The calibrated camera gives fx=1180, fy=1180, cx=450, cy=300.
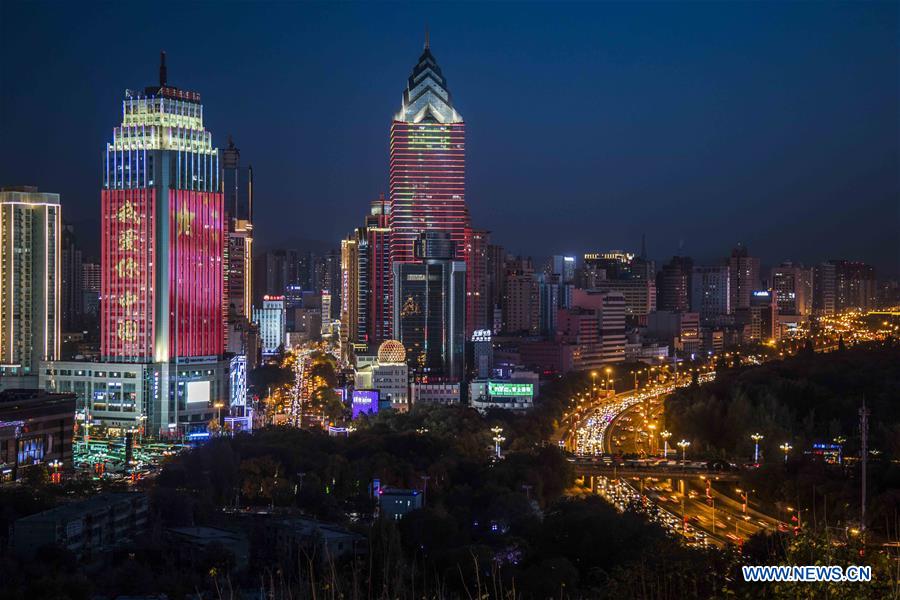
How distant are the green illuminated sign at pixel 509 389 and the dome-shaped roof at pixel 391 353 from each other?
7.09 feet

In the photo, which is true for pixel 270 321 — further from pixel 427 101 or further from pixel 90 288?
pixel 427 101

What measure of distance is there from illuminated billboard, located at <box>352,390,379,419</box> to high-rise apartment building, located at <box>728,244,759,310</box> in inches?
1476

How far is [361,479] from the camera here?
47.1ft

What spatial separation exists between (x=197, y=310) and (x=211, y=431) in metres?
2.59

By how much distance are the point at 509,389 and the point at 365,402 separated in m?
3.15

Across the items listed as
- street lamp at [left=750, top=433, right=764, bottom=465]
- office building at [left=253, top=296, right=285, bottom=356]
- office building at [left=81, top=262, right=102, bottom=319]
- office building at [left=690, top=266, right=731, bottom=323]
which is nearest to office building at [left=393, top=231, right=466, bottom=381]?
street lamp at [left=750, top=433, right=764, bottom=465]

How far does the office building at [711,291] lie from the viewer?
56938 mm

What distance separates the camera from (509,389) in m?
24.0

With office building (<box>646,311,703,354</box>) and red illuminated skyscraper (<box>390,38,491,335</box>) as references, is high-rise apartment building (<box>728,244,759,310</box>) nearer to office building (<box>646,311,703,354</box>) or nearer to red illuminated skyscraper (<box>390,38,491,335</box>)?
office building (<box>646,311,703,354</box>)

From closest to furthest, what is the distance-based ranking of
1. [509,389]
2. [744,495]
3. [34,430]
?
[744,495] → [34,430] → [509,389]

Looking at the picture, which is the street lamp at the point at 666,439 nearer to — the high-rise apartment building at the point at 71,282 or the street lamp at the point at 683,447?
the street lamp at the point at 683,447

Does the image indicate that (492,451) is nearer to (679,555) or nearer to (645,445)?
(645,445)

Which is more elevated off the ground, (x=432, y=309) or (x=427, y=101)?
(x=427, y=101)

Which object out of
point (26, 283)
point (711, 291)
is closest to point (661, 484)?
point (26, 283)
